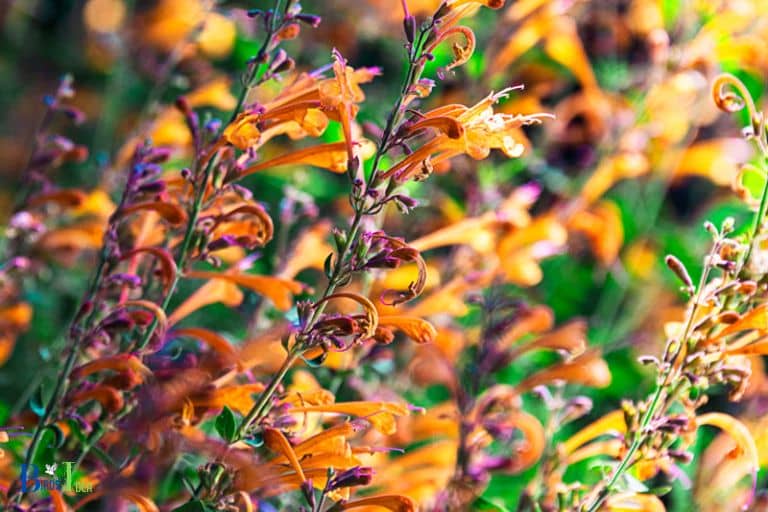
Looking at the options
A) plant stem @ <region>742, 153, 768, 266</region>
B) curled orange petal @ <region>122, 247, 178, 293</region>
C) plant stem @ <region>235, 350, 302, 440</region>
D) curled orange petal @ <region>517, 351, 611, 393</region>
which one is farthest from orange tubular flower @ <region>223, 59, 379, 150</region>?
curled orange petal @ <region>517, 351, 611, 393</region>

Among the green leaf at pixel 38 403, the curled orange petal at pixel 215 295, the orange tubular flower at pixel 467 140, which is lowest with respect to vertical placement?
the green leaf at pixel 38 403

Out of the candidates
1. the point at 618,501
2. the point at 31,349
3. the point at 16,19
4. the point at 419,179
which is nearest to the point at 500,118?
the point at 419,179

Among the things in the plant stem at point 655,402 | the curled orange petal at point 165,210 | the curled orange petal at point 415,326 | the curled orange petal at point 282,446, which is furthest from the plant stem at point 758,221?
the curled orange petal at point 165,210

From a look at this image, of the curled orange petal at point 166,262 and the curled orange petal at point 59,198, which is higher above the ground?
the curled orange petal at point 59,198

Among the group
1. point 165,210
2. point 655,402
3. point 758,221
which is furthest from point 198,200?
point 758,221

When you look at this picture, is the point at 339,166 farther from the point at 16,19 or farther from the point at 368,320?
the point at 16,19

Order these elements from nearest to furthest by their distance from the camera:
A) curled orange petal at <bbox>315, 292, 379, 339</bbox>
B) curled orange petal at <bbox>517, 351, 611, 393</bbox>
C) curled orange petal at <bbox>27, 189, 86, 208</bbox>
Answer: curled orange petal at <bbox>315, 292, 379, 339</bbox>, curled orange petal at <bbox>27, 189, 86, 208</bbox>, curled orange petal at <bbox>517, 351, 611, 393</bbox>

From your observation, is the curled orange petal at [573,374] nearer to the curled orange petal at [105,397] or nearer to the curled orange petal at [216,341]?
the curled orange petal at [216,341]

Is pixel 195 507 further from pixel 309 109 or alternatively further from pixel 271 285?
pixel 309 109

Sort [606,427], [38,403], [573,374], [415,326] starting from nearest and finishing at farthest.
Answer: [415,326] < [38,403] < [606,427] < [573,374]

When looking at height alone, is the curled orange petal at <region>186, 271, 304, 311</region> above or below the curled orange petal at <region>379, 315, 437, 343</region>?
above

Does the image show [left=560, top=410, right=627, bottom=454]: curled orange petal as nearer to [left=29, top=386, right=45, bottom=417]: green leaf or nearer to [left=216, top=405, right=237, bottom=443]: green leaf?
[left=216, top=405, right=237, bottom=443]: green leaf
